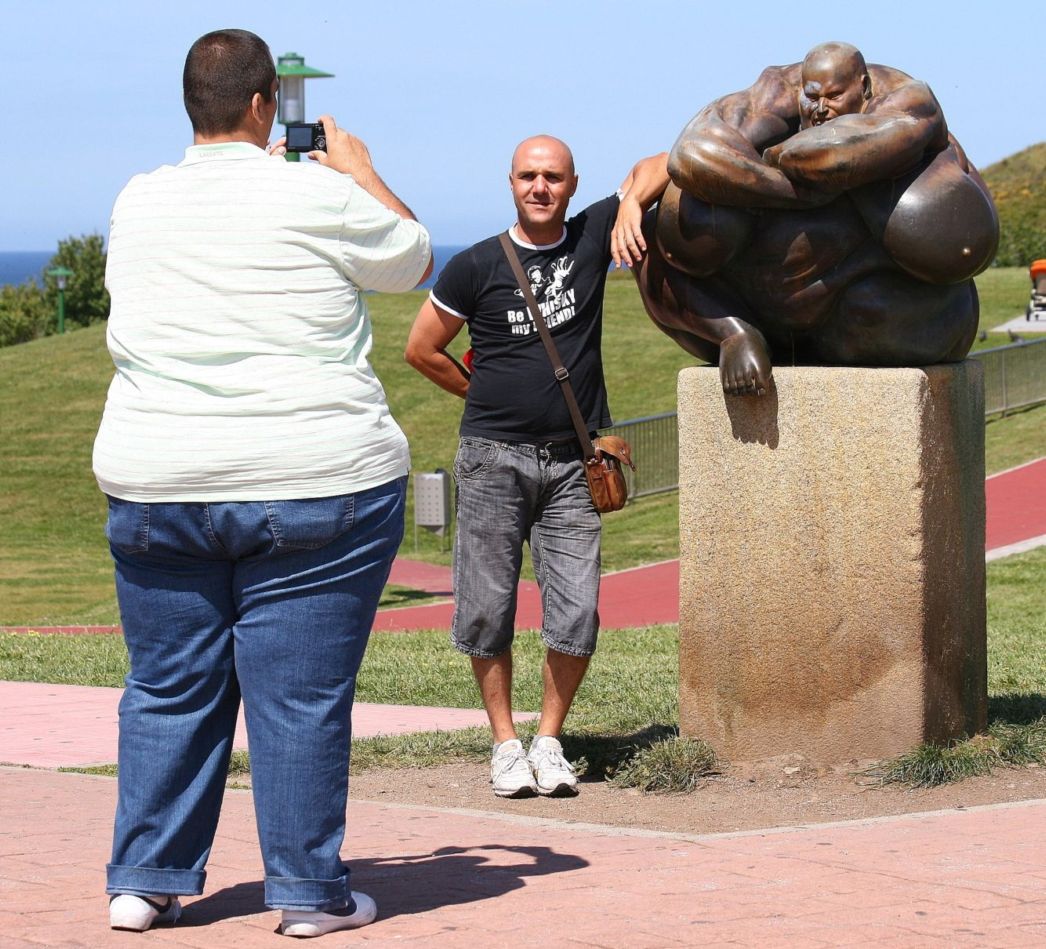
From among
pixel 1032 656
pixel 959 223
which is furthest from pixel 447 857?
pixel 1032 656

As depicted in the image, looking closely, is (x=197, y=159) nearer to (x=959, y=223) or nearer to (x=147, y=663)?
(x=147, y=663)

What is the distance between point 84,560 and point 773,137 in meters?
15.3

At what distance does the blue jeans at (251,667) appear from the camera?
12.3 ft

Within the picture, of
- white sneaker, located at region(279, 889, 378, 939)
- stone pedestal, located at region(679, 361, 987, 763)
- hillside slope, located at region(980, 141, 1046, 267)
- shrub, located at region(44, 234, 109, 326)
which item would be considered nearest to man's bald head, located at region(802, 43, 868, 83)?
stone pedestal, located at region(679, 361, 987, 763)

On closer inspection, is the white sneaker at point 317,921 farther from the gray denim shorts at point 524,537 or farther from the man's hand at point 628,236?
the man's hand at point 628,236

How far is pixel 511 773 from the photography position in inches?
228

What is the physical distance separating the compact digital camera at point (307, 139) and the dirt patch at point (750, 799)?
7.70ft

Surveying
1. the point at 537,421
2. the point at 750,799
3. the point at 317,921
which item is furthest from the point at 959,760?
the point at 317,921

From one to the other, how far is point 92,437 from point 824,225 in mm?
22040

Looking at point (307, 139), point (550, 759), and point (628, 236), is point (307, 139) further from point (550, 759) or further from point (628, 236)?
point (550, 759)

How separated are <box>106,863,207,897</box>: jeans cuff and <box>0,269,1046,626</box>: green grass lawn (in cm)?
1211

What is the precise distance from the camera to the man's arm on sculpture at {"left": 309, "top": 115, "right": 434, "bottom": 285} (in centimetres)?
398

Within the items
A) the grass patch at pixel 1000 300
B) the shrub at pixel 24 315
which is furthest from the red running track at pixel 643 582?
the shrub at pixel 24 315

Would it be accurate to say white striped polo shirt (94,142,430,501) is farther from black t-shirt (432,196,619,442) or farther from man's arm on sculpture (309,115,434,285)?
black t-shirt (432,196,619,442)
